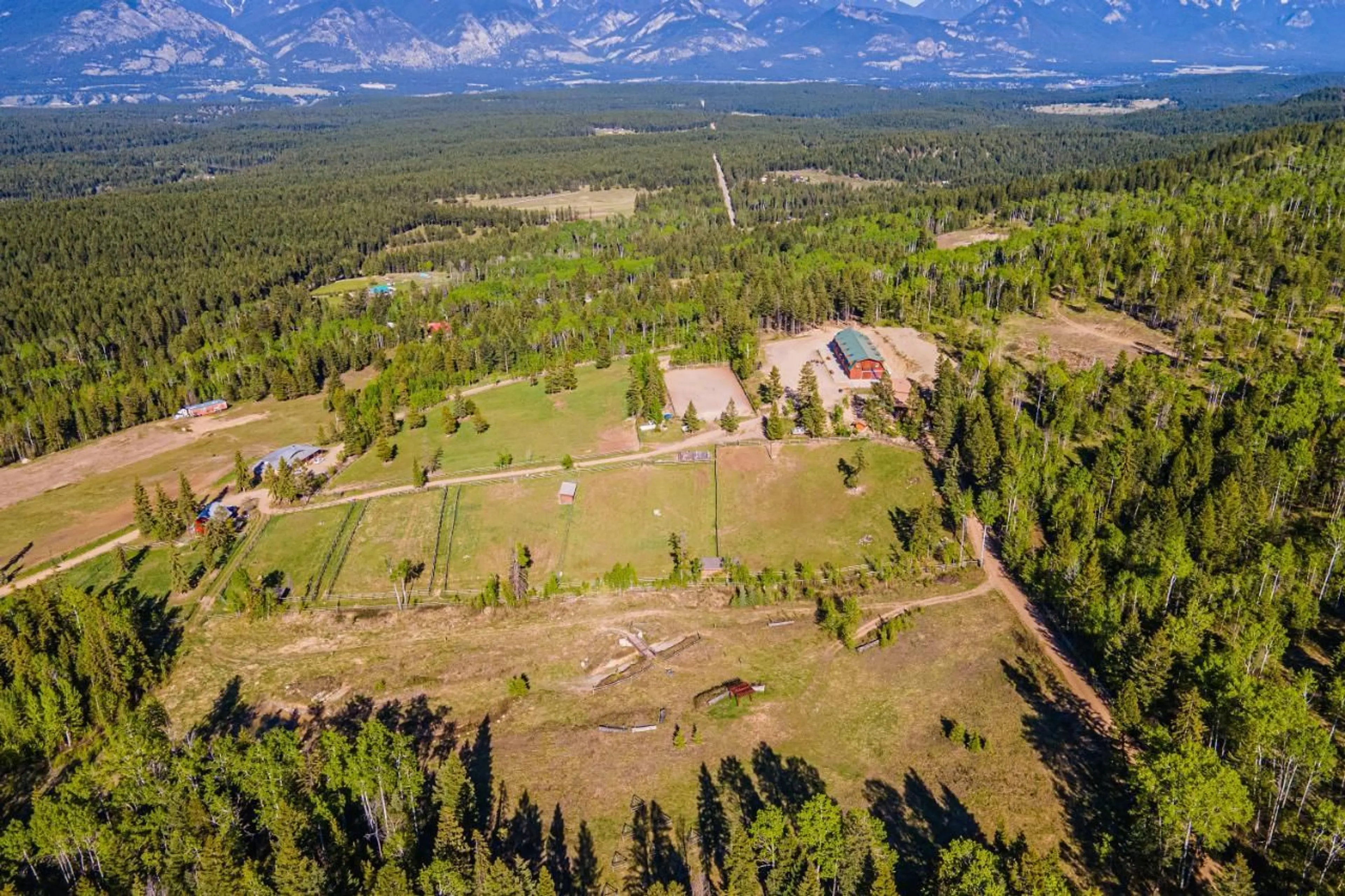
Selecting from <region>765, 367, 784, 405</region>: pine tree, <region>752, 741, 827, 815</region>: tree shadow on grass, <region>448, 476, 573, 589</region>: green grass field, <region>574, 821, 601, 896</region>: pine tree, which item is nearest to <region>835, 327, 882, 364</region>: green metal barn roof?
<region>765, 367, 784, 405</region>: pine tree

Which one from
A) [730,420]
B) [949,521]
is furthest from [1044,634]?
[730,420]

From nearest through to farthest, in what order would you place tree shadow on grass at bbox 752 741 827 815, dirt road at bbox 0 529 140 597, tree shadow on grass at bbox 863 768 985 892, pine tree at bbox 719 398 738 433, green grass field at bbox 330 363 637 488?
tree shadow on grass at bbox 863 768 985 892 → tree shadow on grass at bbox 752 741 827 815 → dirt road at bbox 0 529 140 597 → green grass field at bbox 330 363 637 488 → pine tree at bbox 719 398 738 433

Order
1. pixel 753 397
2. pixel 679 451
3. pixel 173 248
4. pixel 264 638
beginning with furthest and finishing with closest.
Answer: pixel 173 248
pixel 753 397
pixel 679 451
pixel 264 638

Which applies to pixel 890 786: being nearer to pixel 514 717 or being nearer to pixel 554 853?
pixel 554 853

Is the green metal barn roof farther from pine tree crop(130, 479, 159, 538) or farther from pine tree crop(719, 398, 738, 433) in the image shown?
pine tree crop(130, 479, 159, 538)

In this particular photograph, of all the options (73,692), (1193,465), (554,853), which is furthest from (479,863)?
(1193,465)

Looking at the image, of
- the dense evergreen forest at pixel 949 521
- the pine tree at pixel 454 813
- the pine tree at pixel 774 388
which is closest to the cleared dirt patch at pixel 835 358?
the pine tree at pixel 774 388
